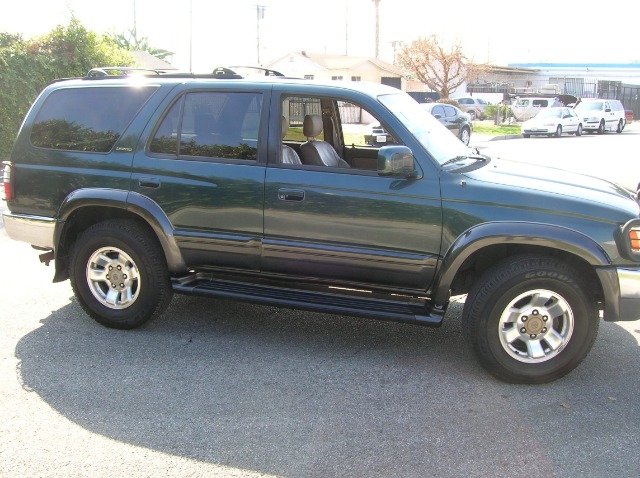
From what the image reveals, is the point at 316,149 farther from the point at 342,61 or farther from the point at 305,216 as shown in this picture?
the point at 342,61

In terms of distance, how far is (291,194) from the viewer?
4637mm

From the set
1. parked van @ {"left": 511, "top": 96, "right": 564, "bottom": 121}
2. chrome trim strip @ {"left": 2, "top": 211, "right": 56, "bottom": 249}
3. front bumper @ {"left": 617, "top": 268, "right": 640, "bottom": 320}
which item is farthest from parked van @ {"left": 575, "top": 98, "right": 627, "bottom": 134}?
chrome trim strip @ {"left": 2, "top": 211, "right": 56, "bottom": 249}

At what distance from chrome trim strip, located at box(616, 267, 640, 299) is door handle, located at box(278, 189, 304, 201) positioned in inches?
83.5

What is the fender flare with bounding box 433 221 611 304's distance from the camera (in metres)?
4.14

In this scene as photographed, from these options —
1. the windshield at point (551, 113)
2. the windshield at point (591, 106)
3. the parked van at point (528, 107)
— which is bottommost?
the windshield at point (551, 113)

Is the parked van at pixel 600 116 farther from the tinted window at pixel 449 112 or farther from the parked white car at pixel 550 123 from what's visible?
the tinted window at pixel 449 112

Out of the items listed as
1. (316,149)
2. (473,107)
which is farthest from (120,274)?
(473,107)

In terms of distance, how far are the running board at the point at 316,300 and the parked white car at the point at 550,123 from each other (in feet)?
90.9

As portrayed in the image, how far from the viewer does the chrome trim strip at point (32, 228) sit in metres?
5.25

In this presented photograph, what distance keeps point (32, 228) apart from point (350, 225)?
8.71 feet

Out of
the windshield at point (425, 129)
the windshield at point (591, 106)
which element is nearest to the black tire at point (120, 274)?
the windshield at point (425, 129)

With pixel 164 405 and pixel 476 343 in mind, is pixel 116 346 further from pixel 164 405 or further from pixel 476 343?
pixel 476 343

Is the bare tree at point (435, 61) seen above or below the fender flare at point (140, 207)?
above

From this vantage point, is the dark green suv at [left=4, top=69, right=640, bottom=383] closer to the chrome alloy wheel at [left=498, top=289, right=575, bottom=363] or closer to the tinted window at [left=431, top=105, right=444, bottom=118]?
the chrome alloy wheel at [left=498, top=289, right=575, bottom=363]
